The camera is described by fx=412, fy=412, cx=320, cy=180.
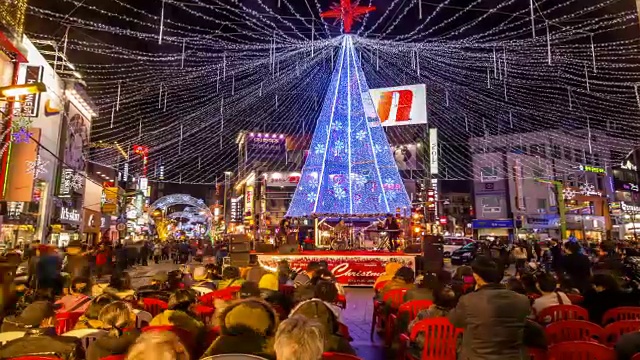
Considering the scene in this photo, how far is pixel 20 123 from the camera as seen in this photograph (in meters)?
18.3

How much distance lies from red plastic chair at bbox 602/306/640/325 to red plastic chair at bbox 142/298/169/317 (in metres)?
6.02

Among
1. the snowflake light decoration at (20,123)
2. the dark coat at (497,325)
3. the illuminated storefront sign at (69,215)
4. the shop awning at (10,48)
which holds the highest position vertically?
the shop awning at (10,48)

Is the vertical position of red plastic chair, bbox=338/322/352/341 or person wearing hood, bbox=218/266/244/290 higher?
person wearing hood, bbox=218/266/244/290

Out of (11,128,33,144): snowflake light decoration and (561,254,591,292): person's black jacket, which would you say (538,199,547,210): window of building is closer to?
(561,254,591,292): person's black jacket

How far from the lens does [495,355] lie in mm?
2982

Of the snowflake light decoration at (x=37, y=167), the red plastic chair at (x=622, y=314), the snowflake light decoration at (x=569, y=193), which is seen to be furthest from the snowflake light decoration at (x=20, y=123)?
the snowflake light decoration at (x=569, y=193)

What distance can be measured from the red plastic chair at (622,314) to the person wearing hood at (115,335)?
549 centimetres

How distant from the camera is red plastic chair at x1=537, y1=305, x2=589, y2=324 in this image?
5098 millimetres

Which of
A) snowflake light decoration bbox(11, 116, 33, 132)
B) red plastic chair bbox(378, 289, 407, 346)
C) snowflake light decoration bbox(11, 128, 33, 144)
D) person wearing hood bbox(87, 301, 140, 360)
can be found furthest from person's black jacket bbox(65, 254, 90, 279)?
person wearing hood bbox(87, 301, 140, 360)

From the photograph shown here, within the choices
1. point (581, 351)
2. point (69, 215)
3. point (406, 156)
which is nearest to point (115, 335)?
point (581, 351)

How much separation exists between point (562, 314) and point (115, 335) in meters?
5.08

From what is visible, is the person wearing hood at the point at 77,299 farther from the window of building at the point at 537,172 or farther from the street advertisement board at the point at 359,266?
the window of building at the point at 537,172

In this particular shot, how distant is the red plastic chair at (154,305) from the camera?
20.3ft

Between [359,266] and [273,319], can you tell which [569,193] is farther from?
[273,319]
